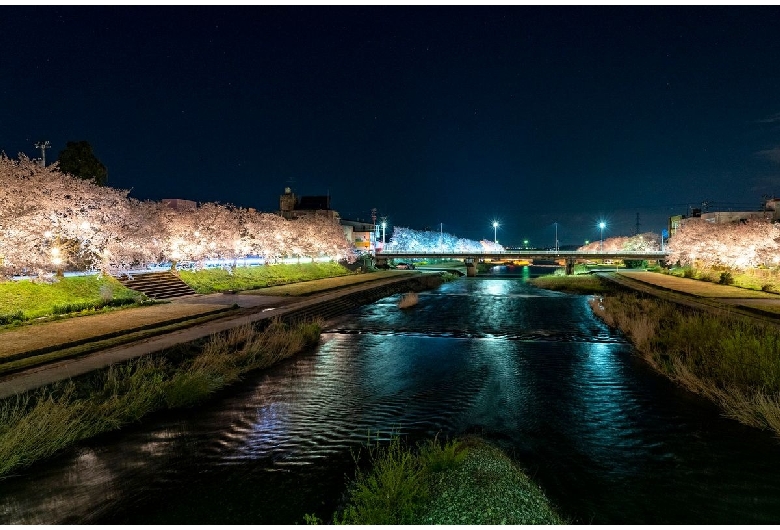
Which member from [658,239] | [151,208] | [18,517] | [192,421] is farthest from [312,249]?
[658,239]

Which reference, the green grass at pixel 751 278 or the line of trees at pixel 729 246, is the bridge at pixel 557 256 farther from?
the green grass at pixel 751 278

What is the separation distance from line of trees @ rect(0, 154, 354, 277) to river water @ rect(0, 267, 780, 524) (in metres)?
14.7

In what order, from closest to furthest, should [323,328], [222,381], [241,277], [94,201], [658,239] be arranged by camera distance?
1. [222,381]
2. [323,328]
3. [94,201]
4. [241,277]
5. [658,239]

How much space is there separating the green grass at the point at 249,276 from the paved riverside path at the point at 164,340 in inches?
203

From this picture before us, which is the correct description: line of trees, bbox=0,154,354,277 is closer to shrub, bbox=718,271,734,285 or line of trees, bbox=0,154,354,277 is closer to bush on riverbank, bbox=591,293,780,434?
bush on riverbank, bbox=591,293,780,434

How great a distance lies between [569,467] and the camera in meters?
11.6

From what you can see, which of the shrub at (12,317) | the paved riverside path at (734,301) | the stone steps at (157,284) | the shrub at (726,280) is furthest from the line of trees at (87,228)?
the shrub at (726,280)

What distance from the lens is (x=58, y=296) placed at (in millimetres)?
29641

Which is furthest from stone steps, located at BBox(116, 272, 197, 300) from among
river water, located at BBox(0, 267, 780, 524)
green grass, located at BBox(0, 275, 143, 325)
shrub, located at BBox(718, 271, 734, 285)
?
shrub, located at BBox(718, 271, 734, 285)

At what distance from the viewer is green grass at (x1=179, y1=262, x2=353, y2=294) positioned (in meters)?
44.6

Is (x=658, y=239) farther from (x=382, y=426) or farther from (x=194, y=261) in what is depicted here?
(x=382, y=426)

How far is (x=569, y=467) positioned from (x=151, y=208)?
4760 centimetres

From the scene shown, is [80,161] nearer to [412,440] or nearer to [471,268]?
[412,440]

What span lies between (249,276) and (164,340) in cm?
3390
